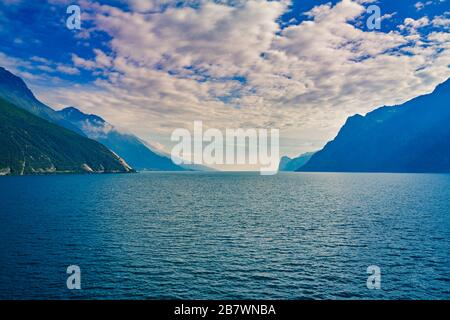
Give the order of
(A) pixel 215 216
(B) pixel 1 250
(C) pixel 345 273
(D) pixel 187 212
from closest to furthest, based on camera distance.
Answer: (C) pixel 345 273, (B) pixel 1 250, (A) pixel 215 216, (D) pixel 187 212

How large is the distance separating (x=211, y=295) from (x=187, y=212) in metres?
69.5

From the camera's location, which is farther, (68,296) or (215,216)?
(215,216)

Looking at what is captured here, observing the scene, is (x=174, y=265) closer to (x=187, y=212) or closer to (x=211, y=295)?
(x=211, y=295)

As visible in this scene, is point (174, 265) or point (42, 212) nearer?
point (174, 265)

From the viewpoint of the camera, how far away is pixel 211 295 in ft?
134

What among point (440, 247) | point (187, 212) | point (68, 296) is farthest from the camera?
point (187, 212)

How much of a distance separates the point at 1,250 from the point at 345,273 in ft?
204
